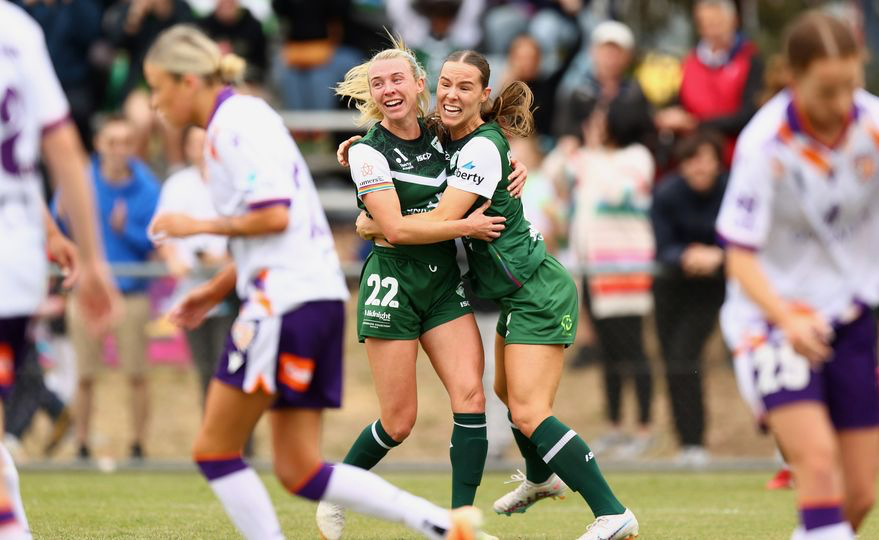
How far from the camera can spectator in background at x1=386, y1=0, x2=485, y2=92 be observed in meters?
13.8

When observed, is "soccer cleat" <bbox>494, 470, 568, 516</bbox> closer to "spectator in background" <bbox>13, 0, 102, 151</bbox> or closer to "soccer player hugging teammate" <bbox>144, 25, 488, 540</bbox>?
"soccer player hugging teammate" <bbox>144, 25, 488, 540</bbox>

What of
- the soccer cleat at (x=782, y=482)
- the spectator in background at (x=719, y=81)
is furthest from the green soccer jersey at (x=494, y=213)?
the spectator in background at (x=719, y=81)

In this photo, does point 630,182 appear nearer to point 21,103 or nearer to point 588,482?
point 588,482

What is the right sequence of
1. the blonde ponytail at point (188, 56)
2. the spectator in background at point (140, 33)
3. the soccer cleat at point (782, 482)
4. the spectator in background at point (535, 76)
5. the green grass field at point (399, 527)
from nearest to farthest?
the blonde ponytail at point (188, 56)
the green grass field at point (399, 527)
the soccer cleat at point (782, 482)
the spectator in background at point (535, 76)
the spectator in background at point (140, 33)

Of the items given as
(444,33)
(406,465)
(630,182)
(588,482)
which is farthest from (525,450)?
(444,33)

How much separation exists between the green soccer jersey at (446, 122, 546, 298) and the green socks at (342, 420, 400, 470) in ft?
2.85

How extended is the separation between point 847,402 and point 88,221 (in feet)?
8.78

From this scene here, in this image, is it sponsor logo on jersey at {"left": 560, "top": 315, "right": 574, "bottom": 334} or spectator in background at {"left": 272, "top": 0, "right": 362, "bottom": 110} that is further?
spectator in background at {"left": 272, "top": 0, "right": 362, "bottom": 110}

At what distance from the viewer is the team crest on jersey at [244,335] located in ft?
17.7

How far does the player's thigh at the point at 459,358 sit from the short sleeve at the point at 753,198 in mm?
2293

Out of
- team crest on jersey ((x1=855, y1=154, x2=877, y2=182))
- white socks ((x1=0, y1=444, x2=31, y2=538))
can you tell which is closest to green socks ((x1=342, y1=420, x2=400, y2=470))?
white socks ((x1=0, y1=444, x2=31, y2=538))

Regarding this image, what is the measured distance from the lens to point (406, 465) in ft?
36.9

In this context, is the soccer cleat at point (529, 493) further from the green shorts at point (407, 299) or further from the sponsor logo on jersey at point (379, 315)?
the sponsor logo on jersey at point (379, 315)

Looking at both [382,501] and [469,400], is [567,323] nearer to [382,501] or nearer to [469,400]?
[469,400]
